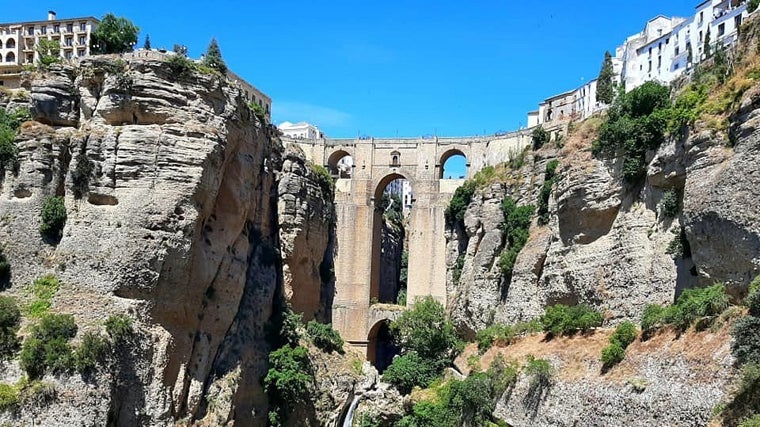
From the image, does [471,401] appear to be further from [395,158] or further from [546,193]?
[395,158]

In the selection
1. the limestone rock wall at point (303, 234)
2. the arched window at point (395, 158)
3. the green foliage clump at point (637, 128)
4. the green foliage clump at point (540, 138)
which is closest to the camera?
the green foliage clump at point (637, 128)

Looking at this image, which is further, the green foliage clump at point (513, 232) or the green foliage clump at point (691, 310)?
the green foliage clump at point (513, 232)

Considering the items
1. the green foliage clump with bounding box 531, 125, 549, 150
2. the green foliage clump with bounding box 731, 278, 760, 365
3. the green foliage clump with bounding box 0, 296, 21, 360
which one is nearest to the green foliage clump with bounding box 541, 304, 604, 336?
the green foliage clump with bounding box 731, 278, 760, 365

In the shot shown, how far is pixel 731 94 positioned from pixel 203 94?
23.6 meters

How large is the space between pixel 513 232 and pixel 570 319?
40.8 ft

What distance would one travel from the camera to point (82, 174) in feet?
105

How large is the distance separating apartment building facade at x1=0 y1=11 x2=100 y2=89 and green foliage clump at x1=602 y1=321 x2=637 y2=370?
2480 inches

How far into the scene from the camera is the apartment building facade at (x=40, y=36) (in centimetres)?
7388

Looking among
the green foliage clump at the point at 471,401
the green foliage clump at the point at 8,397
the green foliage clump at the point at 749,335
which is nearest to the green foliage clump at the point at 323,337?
the green foliage clump at the point at 471,401

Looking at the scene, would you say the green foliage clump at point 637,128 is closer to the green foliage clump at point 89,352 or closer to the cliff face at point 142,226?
the cliff face at point 142,226

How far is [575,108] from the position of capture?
228 ft

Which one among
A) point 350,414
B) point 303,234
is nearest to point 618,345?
point 350,414

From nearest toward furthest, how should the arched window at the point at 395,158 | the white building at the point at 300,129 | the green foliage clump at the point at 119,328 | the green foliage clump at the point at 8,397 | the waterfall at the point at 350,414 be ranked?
the green foliage clump at the point at 8,397, the green foliage clump at the point at 119,328, the waterfall at the point at 350,414, the arched window at the point at 395,158, the white building at the point at 300,129

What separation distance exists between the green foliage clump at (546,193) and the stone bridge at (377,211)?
10.7 meters
